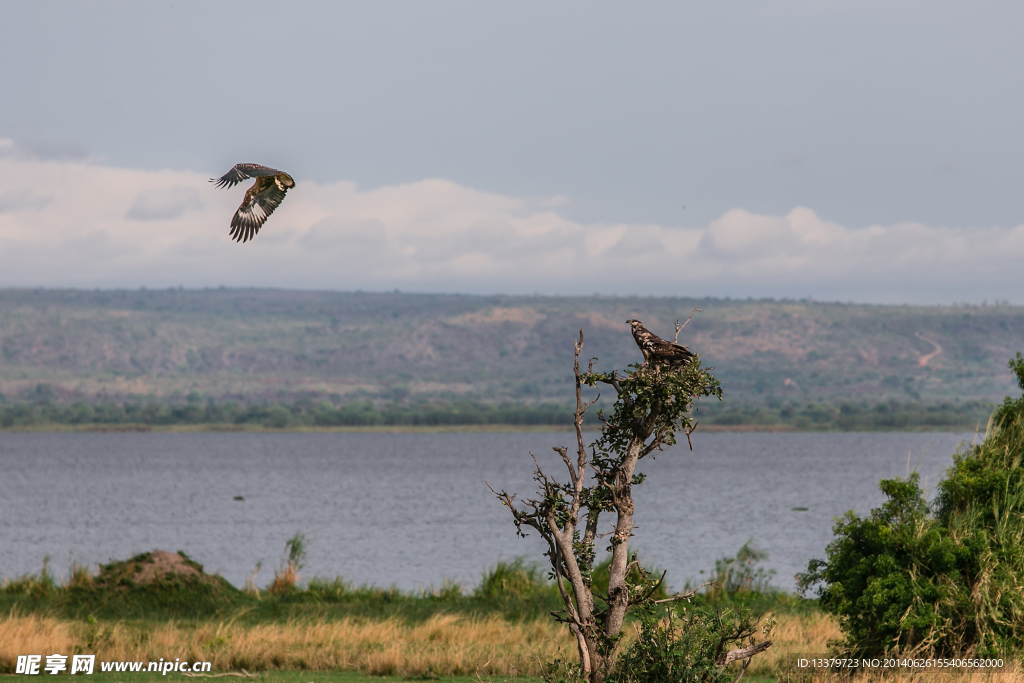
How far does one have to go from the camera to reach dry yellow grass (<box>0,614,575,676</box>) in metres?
13.4

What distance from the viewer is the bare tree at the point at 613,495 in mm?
8211

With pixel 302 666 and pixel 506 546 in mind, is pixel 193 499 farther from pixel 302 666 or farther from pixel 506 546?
pixel 302 666

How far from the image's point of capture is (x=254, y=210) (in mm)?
8445

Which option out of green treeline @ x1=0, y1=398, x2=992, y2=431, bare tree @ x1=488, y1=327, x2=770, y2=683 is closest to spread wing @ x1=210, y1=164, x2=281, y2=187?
bare tree @ x1=488, y1=327, x2=770, y2=683

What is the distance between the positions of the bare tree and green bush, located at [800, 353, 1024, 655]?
14.7 feet

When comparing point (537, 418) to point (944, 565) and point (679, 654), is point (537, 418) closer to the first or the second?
point (944, 565)

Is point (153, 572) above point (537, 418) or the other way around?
above

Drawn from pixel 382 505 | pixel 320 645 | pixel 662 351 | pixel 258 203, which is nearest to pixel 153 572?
pixel 320 645

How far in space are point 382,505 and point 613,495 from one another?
62533 millimetres

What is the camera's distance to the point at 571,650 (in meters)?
14.5

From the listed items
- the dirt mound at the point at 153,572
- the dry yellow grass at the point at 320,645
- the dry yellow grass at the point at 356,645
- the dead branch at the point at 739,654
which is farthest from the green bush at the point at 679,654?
the dirt mound at the point at 153,572

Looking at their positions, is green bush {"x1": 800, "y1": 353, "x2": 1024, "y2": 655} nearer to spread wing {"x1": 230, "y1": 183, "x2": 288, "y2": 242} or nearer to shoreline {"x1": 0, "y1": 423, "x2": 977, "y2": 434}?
spread wing {"x1": 230, "y1": 183, "x2": 288, "y2": 242}

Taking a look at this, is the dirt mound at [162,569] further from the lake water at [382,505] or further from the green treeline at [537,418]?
the green treeline at [537,418]

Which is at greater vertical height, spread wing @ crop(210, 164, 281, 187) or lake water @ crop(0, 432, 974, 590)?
spread wing @ crop(210, 164, 281, 187)
